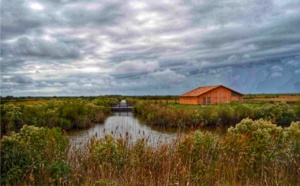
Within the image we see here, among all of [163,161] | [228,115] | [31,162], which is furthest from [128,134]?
[228,115]

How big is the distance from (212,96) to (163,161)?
43954mm

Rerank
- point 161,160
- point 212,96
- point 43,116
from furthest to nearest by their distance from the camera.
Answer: point 212,96, point 43,116, point 161,160

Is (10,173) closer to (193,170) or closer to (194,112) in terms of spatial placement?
→ (193,170)

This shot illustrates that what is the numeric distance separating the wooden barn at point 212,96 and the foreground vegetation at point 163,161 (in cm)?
4121

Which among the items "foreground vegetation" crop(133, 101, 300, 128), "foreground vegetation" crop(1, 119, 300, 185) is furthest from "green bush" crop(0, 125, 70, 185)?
"foreground vegetation" crop(133, 101, 300, 128)

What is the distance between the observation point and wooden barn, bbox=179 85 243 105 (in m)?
47.0

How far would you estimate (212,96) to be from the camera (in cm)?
4778

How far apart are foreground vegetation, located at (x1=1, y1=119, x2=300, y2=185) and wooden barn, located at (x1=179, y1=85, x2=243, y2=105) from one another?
135 ft

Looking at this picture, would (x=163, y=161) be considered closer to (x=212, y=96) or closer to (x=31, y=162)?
(x=31, y=162)

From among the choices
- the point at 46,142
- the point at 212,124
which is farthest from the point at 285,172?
the point at 212,124

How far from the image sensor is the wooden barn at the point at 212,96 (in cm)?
4697

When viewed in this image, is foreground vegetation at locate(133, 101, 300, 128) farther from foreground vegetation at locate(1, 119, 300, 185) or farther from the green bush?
the green bush

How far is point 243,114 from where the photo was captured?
27.4m

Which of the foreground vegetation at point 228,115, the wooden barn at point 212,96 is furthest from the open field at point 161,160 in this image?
the wooden barn at point 212,96
